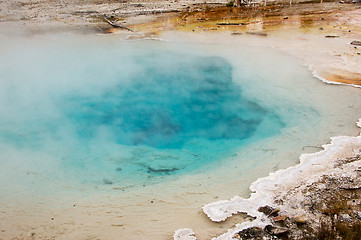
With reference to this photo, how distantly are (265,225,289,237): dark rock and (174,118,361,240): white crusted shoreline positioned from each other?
74 millimetres

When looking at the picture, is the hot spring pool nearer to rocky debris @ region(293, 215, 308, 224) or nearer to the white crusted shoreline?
the white crusted shoreline

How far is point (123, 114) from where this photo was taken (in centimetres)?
573

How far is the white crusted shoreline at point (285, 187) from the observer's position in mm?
3166

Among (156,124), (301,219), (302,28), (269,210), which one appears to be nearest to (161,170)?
(156,124)

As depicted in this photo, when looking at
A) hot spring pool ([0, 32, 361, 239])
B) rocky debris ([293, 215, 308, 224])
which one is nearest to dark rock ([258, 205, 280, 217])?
rocky debris ([293, 215, 308, 224])

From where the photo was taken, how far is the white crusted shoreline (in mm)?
3166

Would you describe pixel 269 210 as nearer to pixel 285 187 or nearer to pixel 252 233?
pixel 252 233

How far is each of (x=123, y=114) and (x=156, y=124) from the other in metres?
0.80

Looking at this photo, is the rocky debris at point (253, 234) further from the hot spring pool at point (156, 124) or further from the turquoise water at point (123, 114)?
the turquoise water at point (123, 114)

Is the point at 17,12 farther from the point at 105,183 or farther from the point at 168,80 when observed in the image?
the point at 105,183

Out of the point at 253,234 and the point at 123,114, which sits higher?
the point at 123,114

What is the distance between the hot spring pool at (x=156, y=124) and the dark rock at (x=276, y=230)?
74cm

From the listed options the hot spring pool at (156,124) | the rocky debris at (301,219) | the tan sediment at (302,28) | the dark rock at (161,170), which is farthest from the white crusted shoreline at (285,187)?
the tan sediment at (302,28)

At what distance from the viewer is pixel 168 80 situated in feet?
23.0
